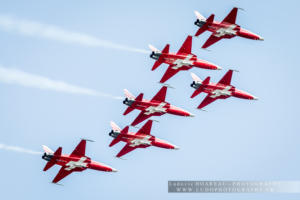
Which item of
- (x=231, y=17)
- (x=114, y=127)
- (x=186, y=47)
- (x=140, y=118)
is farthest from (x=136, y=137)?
(x=231, y=17)

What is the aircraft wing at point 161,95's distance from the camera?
154500mm

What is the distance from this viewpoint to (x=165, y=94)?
155 meters

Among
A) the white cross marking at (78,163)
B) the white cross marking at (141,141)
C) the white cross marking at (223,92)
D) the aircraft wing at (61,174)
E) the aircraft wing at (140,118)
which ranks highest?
the white cross marking at (223,92)

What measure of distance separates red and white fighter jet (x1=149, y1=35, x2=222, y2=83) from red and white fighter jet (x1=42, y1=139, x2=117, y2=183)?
427 inches

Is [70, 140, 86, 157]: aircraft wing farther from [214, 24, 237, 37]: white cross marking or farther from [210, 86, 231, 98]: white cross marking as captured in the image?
[214, 24, 237, 37]: white cross marking

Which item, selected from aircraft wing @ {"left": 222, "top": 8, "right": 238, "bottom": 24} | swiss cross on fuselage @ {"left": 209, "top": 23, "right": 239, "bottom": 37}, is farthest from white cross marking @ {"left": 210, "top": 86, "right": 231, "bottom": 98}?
aircraft wing @ {"left": 222, "top": 8, "right": 238, "bottom": 24}

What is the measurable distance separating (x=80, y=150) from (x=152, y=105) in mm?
8983

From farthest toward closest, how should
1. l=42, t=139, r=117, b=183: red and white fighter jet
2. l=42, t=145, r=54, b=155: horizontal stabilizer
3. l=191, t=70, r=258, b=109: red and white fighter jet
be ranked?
l=191, t=70, r=258, b=109: red and white fighter jet
l=42, t=145, r=54, b=155: horizontal stabilizer
l=42, t=139, r=117, b=183: red and white fighter jet

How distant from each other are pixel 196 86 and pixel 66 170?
622 inches

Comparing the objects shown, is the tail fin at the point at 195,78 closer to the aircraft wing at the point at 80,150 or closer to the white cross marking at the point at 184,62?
the white cross marking at the point at 184,62

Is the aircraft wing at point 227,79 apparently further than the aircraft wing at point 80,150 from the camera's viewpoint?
Yes

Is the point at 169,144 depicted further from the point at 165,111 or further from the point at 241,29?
the point at 241,29

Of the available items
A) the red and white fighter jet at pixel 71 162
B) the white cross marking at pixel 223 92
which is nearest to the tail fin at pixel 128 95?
the red and white fighter jet at pixel 71 162

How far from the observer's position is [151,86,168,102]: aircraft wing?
154 meters
